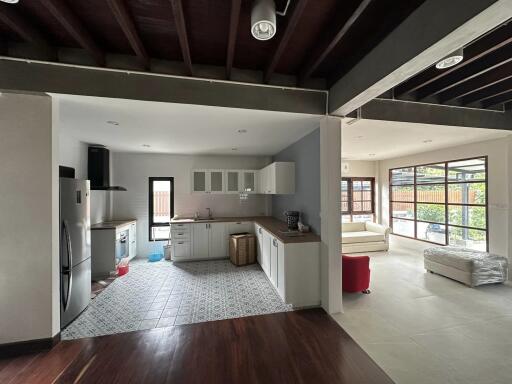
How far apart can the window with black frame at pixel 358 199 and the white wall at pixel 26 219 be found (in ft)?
21.9

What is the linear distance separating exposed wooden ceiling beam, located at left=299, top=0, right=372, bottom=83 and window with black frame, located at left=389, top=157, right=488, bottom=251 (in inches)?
173

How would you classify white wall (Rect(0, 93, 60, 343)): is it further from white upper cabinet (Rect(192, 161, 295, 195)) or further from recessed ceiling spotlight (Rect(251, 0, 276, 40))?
white upper cabinet (Rect(192, 161, 295, 195))

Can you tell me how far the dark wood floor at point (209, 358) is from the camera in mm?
1761

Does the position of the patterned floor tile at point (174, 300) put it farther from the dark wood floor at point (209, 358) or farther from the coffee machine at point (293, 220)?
the coffee machine at point (293, 220)

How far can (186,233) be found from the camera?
4.68 meters

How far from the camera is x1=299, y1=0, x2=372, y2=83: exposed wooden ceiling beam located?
145cm

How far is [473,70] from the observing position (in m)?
2.15

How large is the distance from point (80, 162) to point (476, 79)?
6.29 metres

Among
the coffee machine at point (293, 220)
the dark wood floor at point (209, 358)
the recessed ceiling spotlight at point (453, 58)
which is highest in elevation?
the recessed ceiling spotlight at point (453, 58)

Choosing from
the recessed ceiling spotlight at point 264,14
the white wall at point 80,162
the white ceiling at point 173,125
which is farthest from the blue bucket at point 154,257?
the recessed ceiling spotlight at point 264,14

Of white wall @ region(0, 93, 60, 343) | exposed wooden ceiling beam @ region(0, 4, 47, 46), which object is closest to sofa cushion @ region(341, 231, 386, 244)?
white wall @ region(0, 93, 60, 343)

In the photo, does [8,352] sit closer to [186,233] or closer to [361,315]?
[186,233]

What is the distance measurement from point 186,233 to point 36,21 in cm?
379

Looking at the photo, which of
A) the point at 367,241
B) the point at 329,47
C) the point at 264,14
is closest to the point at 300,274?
the point at 329,47
